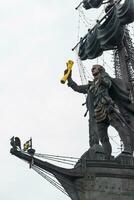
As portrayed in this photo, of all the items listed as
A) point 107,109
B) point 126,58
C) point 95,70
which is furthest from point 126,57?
point 107,109

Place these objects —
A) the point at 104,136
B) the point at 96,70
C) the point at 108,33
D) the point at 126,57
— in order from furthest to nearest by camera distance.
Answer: the point at 126,57
the point at 108,33
the point at 96,70
the point at 104,136

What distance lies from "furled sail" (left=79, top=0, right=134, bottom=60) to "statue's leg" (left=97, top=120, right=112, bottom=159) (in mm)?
5618

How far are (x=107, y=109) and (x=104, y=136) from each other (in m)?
1.25

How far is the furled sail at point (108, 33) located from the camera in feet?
111

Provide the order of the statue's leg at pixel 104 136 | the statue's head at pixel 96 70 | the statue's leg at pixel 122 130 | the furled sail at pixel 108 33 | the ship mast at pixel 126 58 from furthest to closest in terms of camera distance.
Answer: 1. the ship mast at pixel 126 58
2. the furled sail at pixel 108 33
3. the statue's head at pixel 96 70
4. the statue's leg at pixel 104 136
5. the statue's leg at pixel 122 130

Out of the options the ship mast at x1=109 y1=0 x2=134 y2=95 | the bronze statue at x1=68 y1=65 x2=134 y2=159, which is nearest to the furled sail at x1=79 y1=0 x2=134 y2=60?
the ship mast at x1=109 y1=0 x2=134 y2=95

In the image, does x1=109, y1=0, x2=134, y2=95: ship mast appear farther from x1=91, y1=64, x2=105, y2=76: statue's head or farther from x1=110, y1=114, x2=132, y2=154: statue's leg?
x1=110, y1=114, x2=132, y2=154: statue's leg

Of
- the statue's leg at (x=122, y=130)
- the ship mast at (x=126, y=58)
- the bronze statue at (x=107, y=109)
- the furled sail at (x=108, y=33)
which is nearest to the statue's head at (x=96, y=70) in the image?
the bronze statue at (x=107, y=109)

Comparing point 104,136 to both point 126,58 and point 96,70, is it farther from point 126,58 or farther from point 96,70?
point 126,58

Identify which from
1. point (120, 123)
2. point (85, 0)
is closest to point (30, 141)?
point (120, 123)

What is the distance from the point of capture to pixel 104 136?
30.9 metres

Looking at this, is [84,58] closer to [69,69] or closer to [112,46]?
[112,46]

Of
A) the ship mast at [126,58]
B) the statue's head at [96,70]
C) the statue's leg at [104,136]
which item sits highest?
the ship mast at [126,58]

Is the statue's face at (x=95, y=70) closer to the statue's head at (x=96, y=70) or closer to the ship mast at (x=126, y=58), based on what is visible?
the statue's head at (x=96, y=70)
